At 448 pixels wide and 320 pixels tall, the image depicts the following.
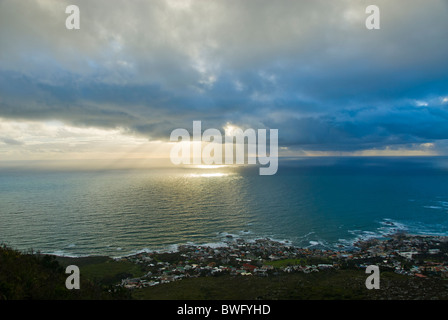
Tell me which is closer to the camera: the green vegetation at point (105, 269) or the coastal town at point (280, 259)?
the green vegetation at point (105, 269)

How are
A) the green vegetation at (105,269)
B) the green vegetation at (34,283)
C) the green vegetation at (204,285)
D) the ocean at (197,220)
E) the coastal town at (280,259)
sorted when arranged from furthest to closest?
the ocean at (197,220) → the coastal town at (280,259) → the green vegetation at (105,269) → the green vegetation at (204,285) → the green vegetation at (34,283)

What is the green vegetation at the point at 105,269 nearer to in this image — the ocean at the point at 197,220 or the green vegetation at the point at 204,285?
the green vegetation at the point at 204,285

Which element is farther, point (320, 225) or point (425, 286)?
point (320, 225)

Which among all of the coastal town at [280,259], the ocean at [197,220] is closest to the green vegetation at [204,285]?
the coastal town at [280,259]

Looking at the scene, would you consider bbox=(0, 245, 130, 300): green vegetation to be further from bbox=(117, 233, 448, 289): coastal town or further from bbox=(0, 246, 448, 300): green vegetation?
bbox=(117, 233, 448, 289): coastal town

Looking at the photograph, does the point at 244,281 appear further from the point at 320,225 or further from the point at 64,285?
the point at 320,225

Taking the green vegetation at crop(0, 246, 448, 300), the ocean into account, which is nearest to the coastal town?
the green vegetation at crop(0, 246, 448, 300)
